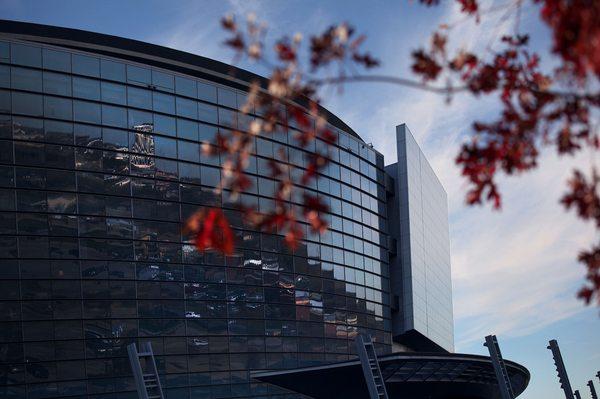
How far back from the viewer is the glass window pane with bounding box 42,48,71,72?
4556cm

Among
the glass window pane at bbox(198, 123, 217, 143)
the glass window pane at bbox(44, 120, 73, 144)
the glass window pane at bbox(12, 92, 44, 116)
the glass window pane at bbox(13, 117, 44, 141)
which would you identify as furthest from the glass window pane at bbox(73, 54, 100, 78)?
the glass window pane at bbox(198, 123, 217, 143)

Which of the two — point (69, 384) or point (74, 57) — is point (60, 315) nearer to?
point (69, 384)

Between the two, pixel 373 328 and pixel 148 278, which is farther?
pixel 373 328

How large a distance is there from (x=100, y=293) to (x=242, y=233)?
33.3 ft

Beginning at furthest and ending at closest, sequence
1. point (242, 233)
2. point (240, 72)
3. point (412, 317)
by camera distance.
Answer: point (412, 317), point (240, 72), point (242, 233)

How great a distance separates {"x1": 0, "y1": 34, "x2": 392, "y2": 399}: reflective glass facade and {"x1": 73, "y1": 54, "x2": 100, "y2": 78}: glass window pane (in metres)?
0.07

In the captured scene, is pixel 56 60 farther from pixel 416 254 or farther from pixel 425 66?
pixel 425 66

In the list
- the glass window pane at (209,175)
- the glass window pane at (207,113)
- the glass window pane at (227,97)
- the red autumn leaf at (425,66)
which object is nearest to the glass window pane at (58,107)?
the glass window pane at (207,113)

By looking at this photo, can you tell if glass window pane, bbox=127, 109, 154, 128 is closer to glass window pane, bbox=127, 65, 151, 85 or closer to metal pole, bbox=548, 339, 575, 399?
glass window pane, bbox=127, 65, 151, 85

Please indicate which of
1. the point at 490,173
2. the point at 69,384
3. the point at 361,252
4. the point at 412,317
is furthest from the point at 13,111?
the point at 490,173

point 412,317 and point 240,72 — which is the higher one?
point 240,72

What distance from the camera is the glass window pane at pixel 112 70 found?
4738 cm

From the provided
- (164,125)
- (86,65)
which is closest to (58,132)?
(86,65)

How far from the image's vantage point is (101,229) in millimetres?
45562
